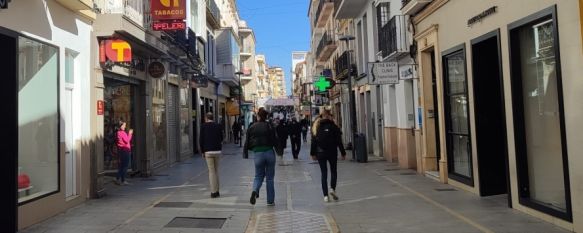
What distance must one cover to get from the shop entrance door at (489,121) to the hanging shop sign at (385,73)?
4620 mm

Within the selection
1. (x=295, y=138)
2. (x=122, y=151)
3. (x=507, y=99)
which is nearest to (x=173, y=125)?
(x=295, y=138)

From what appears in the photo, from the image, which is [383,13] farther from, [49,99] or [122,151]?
[49,99]

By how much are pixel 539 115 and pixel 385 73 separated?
23.6 feet

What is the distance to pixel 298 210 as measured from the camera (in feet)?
31.4

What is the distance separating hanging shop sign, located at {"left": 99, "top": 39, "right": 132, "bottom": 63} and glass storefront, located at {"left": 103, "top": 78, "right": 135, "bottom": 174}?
2711 mm

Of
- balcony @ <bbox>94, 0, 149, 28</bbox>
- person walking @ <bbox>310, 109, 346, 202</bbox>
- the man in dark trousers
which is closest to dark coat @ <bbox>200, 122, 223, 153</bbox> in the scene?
person walking @ <bbox>310, 109, 346, 202</bbox>

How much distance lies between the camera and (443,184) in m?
12.6

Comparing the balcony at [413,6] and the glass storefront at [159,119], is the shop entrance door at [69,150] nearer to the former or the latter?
the glass storefront at [159,119]

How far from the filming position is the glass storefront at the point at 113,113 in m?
14.5

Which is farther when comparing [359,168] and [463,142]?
[359,168]

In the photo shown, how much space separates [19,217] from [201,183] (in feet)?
20.2

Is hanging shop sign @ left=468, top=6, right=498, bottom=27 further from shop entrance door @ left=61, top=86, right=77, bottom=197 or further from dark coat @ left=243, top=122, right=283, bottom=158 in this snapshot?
shop entrance door @ left=61, top=86, right=77, bottom=197

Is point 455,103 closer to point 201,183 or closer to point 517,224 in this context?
point 517,224

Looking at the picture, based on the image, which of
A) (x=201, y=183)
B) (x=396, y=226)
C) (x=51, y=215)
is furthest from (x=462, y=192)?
(x=51, y=215)
